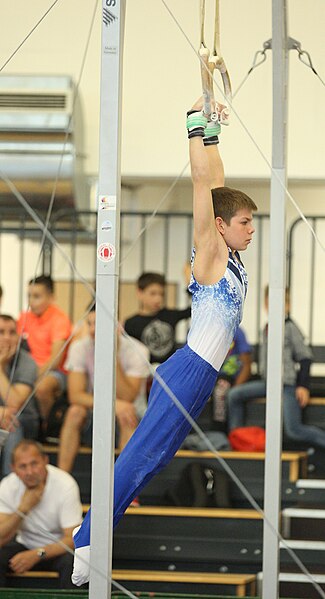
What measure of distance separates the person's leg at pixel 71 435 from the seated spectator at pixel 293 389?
71 cm

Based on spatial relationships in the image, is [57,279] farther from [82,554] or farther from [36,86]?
[82,554]

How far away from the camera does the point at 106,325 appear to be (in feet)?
9.59

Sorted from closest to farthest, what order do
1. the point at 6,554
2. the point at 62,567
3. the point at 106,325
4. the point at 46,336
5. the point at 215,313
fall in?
the point at 106,325 → the point at 215,313 → the point at 62,567 → the point at 6,554 → the point at 46,336

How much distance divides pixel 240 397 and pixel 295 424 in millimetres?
285

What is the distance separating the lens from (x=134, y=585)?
15.5ft

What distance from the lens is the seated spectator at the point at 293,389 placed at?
529 centimetres

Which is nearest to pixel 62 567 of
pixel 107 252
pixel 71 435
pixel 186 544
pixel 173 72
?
pixel 186 544

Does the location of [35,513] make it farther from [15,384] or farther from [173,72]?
[173,72]

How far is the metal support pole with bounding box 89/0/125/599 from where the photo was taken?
9.59 ft

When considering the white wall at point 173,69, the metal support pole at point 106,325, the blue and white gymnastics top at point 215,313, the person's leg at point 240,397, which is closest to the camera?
the metal support pole at point 106,325

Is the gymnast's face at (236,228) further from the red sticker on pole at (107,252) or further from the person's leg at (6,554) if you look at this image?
the person's leg at (6,554)

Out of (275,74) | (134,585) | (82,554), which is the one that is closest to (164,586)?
(134,585)

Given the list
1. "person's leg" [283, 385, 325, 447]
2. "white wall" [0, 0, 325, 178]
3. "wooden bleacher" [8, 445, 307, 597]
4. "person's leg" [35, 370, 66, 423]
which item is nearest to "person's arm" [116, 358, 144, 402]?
"person's leg" [35, 370, 66, 423]

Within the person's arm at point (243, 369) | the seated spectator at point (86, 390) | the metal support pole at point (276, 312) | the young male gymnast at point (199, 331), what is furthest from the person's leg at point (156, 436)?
the person's arm at point (243, 369)
